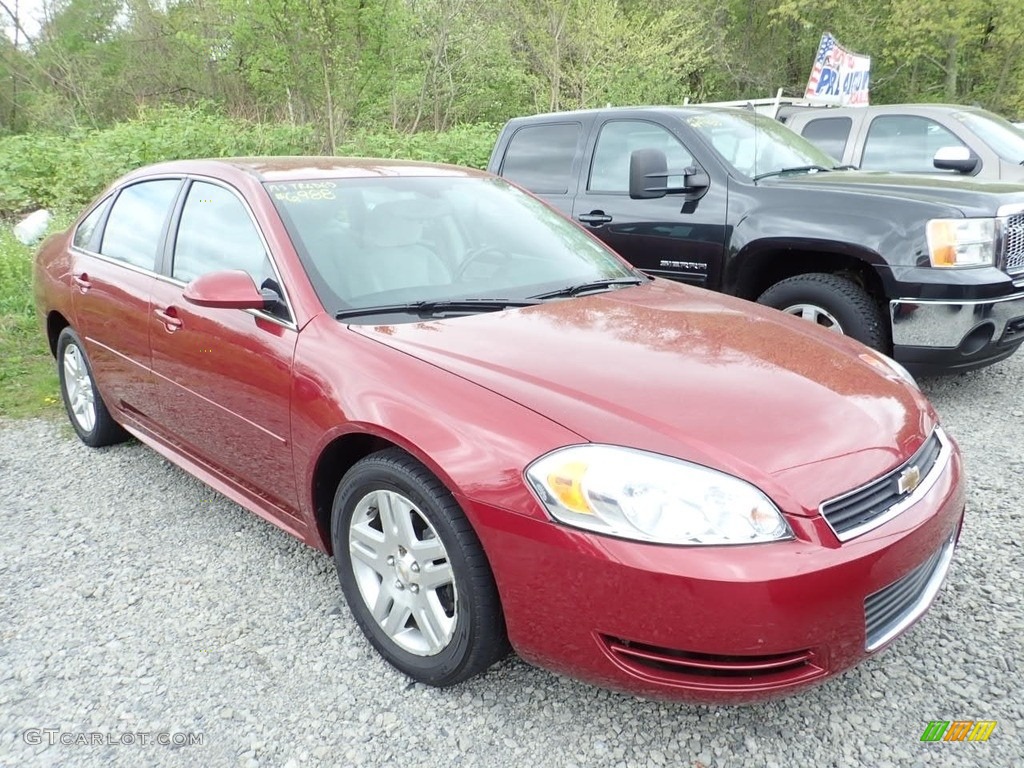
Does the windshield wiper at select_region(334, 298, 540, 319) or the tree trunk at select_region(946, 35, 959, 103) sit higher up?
the tree trunk at select_region(946, 35, 959, 103)

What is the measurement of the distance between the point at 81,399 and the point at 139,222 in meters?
1.23

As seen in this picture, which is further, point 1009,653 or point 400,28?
point 400,28

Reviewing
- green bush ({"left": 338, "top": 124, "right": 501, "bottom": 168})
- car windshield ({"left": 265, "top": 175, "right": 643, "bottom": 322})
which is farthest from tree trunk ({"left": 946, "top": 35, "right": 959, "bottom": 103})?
car windshield ({"left": 265, "top": 175, "right": 643, "bottom": 322})

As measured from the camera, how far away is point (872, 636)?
192 centimetres

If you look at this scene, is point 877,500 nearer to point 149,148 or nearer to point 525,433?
point 525,433

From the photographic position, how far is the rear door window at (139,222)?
3.48 metres

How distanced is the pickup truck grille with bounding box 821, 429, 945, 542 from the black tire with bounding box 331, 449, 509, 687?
873mm

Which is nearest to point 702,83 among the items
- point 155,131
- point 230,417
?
point 155,131

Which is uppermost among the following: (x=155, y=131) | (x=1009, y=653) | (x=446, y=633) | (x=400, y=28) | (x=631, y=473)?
(x=400, y=28)

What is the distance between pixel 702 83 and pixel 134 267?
27952 mm

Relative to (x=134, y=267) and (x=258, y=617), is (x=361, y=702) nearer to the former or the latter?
(x=258, y=617)

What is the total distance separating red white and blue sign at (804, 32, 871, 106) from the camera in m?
11.7

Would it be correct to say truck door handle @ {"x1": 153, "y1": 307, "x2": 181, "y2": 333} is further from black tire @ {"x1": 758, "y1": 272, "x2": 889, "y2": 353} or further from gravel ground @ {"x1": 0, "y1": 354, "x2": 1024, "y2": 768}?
black tire @ {"x1": 758, "y1": 272, "x2": 889, "y2": 353}

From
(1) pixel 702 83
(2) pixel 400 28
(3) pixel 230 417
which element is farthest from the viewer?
(1) pixel 702 83
